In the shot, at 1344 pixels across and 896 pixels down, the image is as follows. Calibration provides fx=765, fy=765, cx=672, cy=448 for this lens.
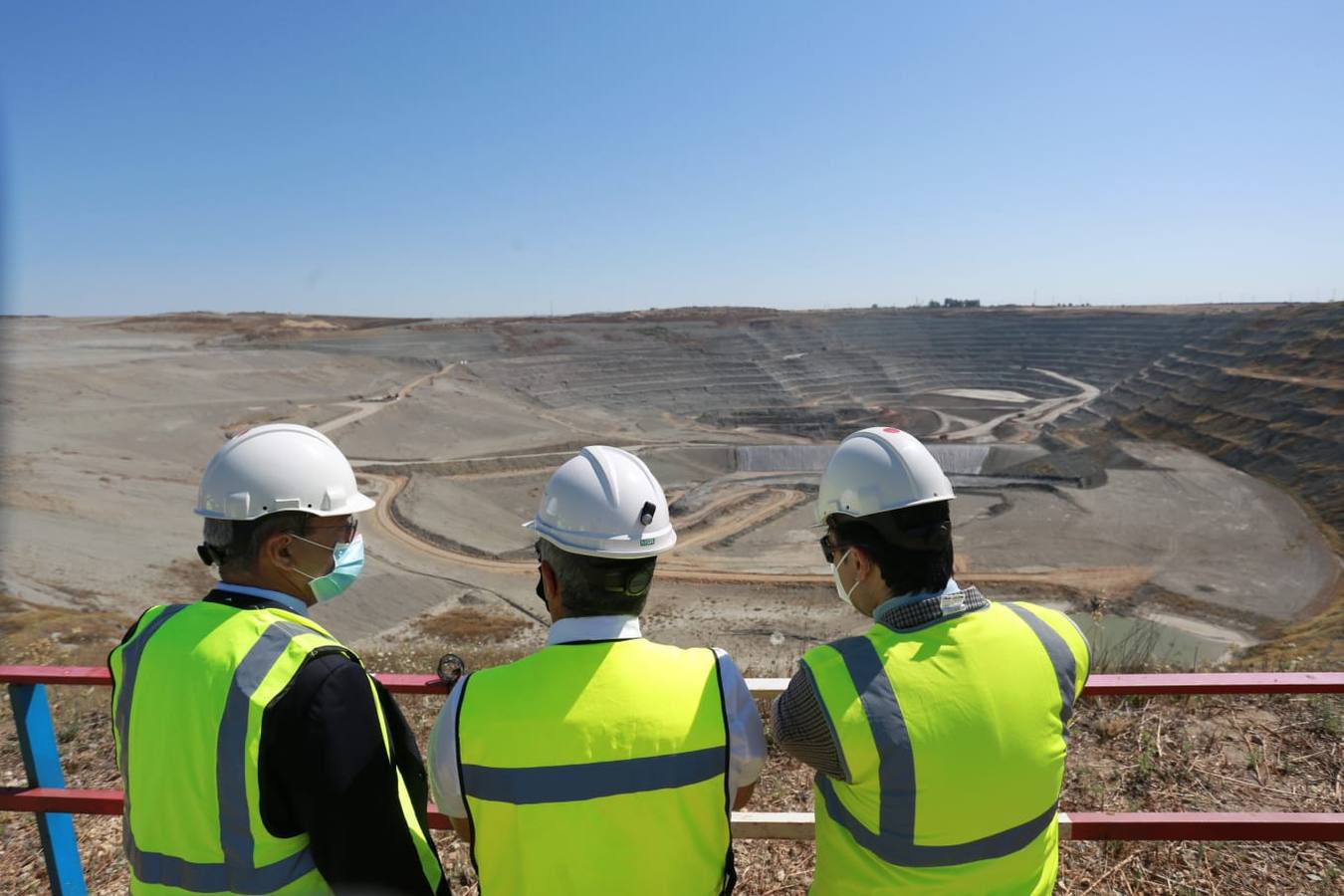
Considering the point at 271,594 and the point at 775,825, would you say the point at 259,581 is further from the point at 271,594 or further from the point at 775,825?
the point at 775,825

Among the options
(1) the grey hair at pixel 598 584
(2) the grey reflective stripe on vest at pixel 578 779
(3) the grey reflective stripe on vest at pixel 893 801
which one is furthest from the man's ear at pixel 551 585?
(3) the grey reflective stripe on vest at pixel 893 801

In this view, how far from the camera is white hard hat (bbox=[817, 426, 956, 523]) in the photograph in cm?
207

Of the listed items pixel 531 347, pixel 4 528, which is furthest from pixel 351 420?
pixel 531 347

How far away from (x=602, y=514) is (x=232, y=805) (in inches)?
39.4

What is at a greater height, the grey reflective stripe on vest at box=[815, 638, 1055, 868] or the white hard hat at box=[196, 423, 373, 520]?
the white hard hat at box=[196, 423, 373, 520]

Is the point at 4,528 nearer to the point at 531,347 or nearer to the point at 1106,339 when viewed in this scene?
the point at 531,347

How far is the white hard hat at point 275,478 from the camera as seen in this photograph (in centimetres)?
205

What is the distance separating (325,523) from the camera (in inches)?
84.9

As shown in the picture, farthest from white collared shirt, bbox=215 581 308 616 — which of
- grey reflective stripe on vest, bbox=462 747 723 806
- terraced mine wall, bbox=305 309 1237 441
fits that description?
terraced mine wall, bbox=305 309 1237 441

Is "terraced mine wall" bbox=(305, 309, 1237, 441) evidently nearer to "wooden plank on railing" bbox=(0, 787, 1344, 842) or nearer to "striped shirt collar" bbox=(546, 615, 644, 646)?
"wooden plank on railing" bbox=(0, 787, 1344, 842)

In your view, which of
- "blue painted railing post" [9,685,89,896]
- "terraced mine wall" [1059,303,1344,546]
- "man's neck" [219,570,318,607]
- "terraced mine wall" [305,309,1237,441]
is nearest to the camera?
"man's neck" [219,570,318,607]

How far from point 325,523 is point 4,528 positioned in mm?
21206

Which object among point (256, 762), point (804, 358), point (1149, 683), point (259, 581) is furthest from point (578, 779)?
point (804, 358)

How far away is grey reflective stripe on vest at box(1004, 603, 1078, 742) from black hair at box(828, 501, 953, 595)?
0.23m
